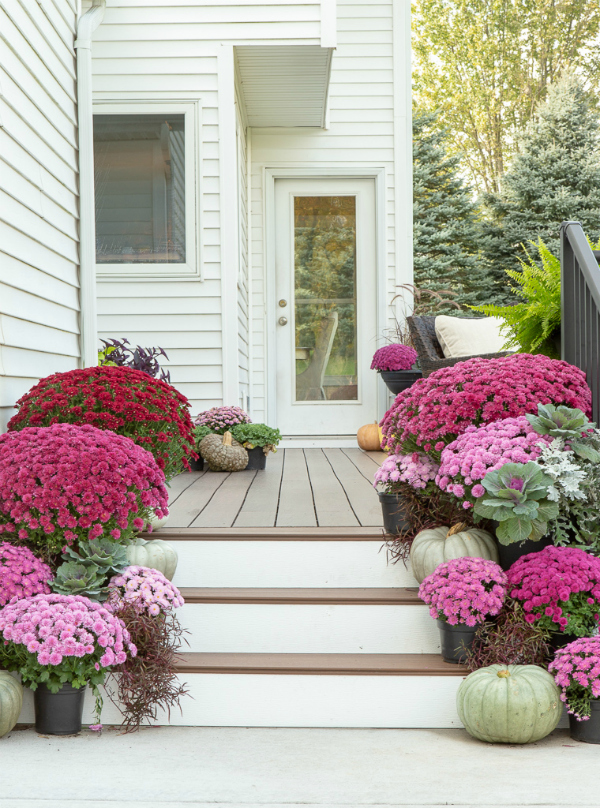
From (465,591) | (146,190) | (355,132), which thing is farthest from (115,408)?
(355,132)

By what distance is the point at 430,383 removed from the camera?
8.35ft

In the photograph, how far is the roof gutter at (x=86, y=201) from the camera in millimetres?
3609

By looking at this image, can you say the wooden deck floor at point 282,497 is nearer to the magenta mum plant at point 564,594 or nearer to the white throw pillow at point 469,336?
the magenta mum plant at point 564,594

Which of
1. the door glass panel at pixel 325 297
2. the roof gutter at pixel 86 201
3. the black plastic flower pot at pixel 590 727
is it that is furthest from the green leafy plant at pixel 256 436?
the black plastic flower pot at pixel 590 727

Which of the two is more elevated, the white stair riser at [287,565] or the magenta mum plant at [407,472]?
the magenta mum plant at [407,472]

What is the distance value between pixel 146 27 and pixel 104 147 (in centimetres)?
77

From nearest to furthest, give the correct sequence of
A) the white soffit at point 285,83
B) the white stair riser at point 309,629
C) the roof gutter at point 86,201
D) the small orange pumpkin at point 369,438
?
1. the white stair riser at point 309,629
2. the roof gutter at point 86,201
3. the white soffit at point 285,83
4. the small orange pumpkin at point 369,438

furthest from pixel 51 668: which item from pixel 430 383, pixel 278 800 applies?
pixel 430 383

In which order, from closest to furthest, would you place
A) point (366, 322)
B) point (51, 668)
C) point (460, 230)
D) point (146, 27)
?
1. point (51, 668)
2. point (146, 27)
3. point (366, 322)
4. point (460, 230)

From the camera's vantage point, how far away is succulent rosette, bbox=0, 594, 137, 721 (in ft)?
6.07

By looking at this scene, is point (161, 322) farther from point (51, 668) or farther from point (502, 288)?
point (502, 288)

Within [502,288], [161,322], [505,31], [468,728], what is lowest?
[468,728]

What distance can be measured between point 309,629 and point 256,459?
6.97 ft

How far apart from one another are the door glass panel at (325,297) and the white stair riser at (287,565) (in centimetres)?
352
